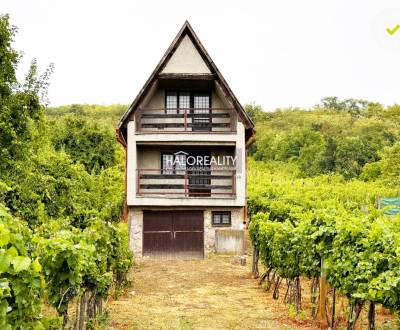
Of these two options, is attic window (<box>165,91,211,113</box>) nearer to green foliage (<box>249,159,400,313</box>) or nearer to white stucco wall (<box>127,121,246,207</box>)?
white stucco wall (<box>127,121,246,207</box>)

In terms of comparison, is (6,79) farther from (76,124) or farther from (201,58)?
(76,124)

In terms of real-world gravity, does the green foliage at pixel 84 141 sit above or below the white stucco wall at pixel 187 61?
below

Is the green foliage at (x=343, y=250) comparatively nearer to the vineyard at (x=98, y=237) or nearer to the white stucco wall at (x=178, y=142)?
the vineyard at (x=98, y=237)

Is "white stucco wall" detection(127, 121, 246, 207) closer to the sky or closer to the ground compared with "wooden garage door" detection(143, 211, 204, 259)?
closer to the sky

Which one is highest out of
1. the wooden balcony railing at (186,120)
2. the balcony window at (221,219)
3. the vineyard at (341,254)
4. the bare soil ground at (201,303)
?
the wooden balcony railing at (186,120)

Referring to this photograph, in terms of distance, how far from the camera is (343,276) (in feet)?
38.0

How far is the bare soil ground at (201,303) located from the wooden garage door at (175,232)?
2.63 m

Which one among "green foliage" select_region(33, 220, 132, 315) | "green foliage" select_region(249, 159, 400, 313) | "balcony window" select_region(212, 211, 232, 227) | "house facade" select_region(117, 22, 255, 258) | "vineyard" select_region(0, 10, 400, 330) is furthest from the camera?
"balcony window" select_region(212, 211, 232, 227)

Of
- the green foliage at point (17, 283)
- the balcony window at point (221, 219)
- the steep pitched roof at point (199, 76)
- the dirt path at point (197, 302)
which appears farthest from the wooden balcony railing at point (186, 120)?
the green foliage at point (17, 283)

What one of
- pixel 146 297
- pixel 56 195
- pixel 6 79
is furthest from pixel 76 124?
pixel 146 297

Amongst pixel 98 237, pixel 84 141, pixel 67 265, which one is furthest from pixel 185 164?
pixel 84 141

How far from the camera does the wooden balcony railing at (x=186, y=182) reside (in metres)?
25.5

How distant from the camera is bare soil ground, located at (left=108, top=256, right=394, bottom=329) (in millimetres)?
13664

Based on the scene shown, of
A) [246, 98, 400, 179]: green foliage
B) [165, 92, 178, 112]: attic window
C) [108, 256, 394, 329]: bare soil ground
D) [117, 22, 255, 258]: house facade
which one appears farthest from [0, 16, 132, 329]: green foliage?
[246, 98, 400, 179]: green foliage
